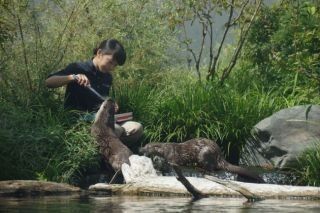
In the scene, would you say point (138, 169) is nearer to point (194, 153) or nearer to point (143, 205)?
point (194, 153)

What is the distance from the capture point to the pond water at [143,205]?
402 inches

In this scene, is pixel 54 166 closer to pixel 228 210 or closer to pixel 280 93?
pixel 228 210

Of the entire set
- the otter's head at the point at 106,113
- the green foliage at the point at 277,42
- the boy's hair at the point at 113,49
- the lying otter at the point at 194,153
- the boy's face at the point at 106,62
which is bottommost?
the lying otter at the point at 194,153

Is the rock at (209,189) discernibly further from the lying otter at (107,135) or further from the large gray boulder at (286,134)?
the large gray boulder at (286,134)

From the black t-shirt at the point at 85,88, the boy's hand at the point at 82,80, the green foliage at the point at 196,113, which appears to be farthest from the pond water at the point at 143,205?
the green foliage at the point at 196,113

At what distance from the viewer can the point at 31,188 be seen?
11992 mm

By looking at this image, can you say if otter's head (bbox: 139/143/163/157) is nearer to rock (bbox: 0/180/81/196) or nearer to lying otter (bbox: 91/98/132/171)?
lying otter (bbox: 91/98/132/171)

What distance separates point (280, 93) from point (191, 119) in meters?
2.52

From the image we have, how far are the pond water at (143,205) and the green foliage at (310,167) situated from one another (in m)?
1.63

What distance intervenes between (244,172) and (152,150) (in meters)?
1.44

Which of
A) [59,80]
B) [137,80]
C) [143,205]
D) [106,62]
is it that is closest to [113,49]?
[106,62]

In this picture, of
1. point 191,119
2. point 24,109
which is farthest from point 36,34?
point 191,119

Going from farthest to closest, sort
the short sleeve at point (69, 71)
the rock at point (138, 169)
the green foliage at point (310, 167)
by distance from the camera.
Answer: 1. the short sleeve at point (69, 71)
2. the green foliage at point (310, 167)
3. the rock at point (138, 169)

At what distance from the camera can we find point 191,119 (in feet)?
50.2
